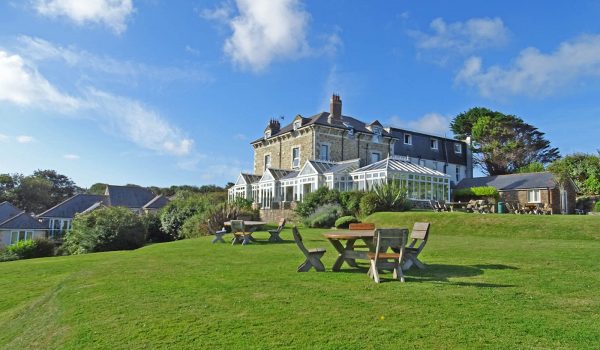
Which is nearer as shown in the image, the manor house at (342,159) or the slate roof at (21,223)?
the manor house at (342,159)

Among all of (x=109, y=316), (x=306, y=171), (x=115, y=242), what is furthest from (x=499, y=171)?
(x=109, y=316)

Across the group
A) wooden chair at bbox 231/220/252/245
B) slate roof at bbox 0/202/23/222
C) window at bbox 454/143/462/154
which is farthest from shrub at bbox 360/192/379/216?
slate roof at bbox 0/202/23/222

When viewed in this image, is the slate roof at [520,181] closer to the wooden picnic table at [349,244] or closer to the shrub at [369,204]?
the shrub at [369,204]

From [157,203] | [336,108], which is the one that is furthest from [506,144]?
[157,203]

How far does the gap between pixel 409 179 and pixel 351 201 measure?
699 centimetres

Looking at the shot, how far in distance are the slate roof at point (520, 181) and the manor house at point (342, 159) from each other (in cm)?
467

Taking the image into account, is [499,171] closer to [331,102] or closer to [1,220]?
[331,102]

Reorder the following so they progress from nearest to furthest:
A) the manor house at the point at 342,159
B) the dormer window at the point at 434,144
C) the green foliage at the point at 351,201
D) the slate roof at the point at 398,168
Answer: the green foliage at the point at 351,201 → the slate roof at the point at 398,168 → the manor house at the point at 342,159 → the dormer window at the point at 434,144

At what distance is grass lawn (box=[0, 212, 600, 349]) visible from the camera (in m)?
4.53

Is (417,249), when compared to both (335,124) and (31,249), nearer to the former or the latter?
(31,249)

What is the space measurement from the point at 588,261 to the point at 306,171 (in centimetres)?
2461

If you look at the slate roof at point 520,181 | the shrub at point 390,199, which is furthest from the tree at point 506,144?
the shrub at point 390,199

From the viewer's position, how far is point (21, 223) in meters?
35.0

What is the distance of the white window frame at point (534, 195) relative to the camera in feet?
105
